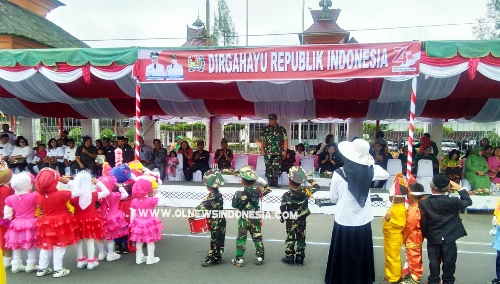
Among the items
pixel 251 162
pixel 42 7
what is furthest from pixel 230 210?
pixel 42 7

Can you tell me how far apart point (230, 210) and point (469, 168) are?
5073 millimetres

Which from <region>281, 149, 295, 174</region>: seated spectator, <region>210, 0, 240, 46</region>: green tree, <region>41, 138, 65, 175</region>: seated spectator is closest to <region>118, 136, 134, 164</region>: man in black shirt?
<region>41, 138, 65, 175</region>: seated spectator

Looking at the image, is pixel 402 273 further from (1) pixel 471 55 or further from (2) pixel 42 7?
(2) pixel 42 7

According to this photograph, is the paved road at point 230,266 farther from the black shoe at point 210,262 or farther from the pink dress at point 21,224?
the pink dress at point 21,224

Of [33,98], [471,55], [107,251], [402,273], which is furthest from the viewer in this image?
[33,98]

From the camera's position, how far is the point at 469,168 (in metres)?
7.57

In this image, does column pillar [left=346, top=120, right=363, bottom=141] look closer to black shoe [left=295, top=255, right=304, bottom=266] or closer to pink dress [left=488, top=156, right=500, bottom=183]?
pink dress [left=488, top=156, right=500, bottom=183]

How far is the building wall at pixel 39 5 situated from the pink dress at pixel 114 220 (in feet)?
57.8

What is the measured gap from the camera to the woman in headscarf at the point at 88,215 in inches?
158

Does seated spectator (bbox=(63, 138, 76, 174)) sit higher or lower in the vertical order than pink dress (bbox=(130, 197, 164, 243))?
higher

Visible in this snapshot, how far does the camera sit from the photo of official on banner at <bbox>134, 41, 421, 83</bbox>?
5.35 m

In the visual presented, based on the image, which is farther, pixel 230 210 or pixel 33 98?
pixel 33 98

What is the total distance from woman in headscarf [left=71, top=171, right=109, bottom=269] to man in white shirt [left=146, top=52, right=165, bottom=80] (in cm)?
238

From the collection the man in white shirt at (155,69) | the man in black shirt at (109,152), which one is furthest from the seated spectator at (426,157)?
the man in black shirt at (109,152)
